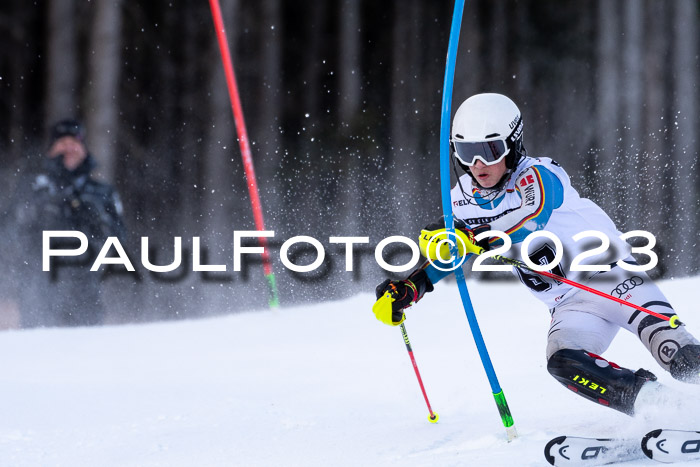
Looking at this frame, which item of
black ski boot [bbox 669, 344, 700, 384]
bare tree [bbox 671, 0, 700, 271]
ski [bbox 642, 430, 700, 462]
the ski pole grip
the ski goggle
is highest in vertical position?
the ski goggle

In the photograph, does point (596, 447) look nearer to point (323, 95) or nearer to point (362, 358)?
point (362, 358)

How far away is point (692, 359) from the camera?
321 cm

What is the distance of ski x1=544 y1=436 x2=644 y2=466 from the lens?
305 cm

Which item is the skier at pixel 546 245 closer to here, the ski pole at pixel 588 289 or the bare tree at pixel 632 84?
the ski pole at pixel 588 289

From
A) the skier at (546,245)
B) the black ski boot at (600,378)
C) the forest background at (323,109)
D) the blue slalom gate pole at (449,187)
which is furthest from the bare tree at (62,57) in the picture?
the black ski boot at (600,378)

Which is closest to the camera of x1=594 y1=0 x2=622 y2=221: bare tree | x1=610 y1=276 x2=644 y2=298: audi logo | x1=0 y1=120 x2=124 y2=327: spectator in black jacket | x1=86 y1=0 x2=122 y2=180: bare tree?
x1=610 y1=276 x2=644 y2=298: audi logo

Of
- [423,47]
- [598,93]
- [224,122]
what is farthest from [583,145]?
[224,122]

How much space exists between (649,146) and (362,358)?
18.3 metres

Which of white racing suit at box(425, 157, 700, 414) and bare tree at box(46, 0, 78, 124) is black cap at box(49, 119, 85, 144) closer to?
white racing suit at box(425, 157, 700, 414)

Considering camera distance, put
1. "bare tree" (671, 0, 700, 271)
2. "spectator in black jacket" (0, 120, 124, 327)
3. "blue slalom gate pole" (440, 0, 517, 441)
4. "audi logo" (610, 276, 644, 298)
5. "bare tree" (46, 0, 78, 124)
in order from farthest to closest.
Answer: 1. "bare tree" (671, 0, 700, 271)
2. "bare tree" (46, 0, 78, 124)
3. "spectator in black jacket" (0, 120, 124, 327)
4. "audi logo" (610, 276, 644, 298)
5. "blue slalom gate pole" (440, 0, 517, 441)

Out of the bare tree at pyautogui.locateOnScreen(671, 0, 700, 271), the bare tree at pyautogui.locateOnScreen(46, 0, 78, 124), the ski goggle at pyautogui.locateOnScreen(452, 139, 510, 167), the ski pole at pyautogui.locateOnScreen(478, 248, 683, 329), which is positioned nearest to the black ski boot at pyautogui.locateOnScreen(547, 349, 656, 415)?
the ski pole at pyautogui.locateOnScreen(478, 248, 683, 329)

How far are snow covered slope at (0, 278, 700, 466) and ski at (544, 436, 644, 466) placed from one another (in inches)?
3.1

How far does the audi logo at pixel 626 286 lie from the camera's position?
3.62 meters

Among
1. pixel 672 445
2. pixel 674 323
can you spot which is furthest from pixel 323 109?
pixel 672 445
